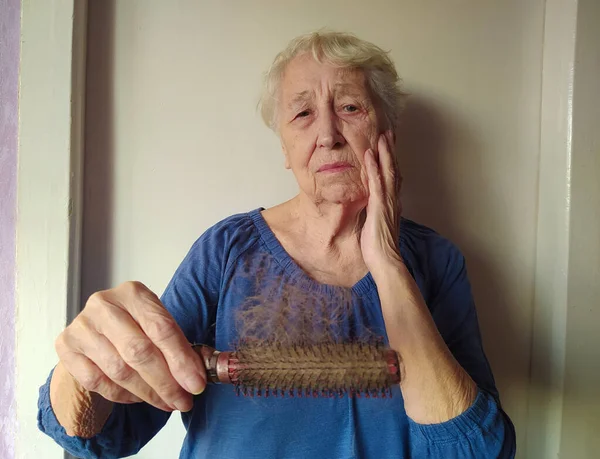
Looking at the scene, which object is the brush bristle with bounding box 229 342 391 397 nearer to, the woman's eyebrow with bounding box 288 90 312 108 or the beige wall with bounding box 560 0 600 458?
the woman's eyebrow with bounding box 288 90 312 108

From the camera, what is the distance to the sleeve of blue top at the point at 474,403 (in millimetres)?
594

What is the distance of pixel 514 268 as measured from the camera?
1.09m

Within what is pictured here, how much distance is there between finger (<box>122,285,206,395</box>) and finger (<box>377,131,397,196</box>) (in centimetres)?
47

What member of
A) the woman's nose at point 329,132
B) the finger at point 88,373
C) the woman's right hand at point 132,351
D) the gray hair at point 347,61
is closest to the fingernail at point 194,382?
the woman's right hand at point 132,351

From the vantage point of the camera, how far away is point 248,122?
39.3 inches

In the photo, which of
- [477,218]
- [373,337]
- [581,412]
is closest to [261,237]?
[373,337]

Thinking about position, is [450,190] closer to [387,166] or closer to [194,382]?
[387,166]

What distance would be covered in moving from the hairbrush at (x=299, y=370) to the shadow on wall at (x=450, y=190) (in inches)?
26.0

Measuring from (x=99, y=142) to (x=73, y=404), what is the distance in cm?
66

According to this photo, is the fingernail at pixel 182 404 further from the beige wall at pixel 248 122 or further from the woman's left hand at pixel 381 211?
the beige wall at pixel 248 122

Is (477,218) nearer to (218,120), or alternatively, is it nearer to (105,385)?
(218,120)

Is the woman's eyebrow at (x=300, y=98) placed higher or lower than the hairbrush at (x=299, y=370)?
higher

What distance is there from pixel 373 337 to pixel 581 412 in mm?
768

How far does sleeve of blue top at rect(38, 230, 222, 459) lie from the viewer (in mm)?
641
